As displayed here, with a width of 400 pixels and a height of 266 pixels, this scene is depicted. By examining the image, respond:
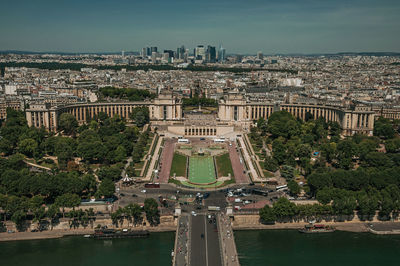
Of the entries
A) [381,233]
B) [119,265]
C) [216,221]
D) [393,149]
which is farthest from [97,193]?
[393,149]

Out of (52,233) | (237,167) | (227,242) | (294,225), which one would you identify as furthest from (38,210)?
(237,167)

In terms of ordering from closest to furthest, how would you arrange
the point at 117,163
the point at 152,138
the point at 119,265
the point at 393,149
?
the point at 119,265 → the point at 117,163 → the point at 393,149 → the point at 152,138

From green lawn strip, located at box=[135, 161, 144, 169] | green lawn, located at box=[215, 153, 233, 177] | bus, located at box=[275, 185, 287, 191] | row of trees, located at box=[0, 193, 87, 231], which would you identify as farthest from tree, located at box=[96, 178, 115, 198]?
bus, located at box=[275, 185, 287, 191]

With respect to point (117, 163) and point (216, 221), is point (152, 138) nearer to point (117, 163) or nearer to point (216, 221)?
point (117, 163)

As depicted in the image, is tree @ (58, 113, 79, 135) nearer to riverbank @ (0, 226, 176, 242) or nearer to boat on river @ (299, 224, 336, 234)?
riverbank @ (0, 226, 176, 242)

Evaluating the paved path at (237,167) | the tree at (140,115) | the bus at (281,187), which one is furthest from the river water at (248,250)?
the tree at (140,115)

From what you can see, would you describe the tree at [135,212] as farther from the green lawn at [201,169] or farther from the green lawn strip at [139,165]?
the green lawn strip at [139,165]
